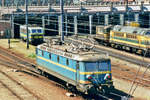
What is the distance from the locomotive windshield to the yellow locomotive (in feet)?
62.3

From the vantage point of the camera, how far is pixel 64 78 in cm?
2525

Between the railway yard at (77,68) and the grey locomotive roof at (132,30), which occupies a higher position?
the grey locomotive roof at (132,30)

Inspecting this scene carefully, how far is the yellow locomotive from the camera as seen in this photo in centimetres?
4475

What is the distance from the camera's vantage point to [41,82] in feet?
95.8

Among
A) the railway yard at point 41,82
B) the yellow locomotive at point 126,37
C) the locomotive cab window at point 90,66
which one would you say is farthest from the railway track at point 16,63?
the yellow locomotive at point 126,37

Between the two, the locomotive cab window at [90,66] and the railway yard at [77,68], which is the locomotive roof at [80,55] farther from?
the locomotive cab window at [90,66]

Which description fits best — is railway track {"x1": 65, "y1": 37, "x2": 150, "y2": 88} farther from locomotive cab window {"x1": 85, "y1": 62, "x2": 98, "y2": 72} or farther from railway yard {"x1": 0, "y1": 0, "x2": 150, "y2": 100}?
locomotive cab window {"x1": 85, "y1": 62, "x2": 98, "y2": 72}

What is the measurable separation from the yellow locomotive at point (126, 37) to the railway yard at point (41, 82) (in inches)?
169

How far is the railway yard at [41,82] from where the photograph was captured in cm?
2433

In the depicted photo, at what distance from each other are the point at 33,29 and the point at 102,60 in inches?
1384

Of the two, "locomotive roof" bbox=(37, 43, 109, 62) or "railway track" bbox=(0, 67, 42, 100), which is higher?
"locomotive roof" bbox=(37, 43, 109, 62)

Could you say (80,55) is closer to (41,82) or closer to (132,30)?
(41,82)

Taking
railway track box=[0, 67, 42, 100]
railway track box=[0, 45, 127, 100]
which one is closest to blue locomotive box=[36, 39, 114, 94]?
railway track box=[0, 67, 42, 100]

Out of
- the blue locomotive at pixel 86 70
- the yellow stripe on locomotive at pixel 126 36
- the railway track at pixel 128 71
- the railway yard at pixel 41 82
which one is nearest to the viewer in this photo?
the blue locomotive at pixel 86 70
